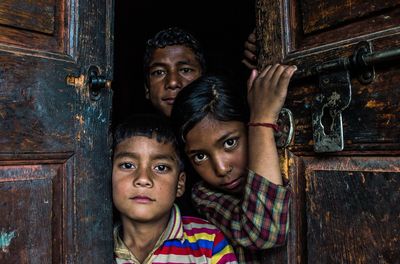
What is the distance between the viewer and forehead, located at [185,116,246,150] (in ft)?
4.53

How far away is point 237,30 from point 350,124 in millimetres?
2123

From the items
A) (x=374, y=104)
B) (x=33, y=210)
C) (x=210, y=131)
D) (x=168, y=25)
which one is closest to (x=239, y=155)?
(x=210, y=131)

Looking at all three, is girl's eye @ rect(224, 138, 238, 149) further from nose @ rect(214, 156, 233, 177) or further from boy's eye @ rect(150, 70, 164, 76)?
boy's eye @ rect(150, 70, 164, 76)

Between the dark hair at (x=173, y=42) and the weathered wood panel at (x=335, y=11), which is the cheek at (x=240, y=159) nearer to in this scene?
the weathered wood panel at (x=335, y=11)

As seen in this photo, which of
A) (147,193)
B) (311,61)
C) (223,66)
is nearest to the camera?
(311,61)

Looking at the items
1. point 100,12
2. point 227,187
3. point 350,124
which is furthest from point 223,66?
point 350,124

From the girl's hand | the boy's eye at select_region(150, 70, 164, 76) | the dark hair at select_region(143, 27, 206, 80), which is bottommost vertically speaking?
the girl's hand

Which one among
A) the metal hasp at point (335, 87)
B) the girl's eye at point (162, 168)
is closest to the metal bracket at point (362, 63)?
the metal hasp at point (335, 87)

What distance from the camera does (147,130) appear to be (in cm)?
143

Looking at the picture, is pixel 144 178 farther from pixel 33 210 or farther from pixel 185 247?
pixel 33 210

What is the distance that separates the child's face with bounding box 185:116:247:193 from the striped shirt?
18 cm

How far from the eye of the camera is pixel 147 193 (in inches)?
51.3

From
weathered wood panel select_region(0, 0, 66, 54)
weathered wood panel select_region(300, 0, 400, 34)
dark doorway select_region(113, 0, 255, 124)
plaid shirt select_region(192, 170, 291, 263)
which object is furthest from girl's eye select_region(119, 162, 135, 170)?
dark doorway select_region(113, 0, 255, 124)

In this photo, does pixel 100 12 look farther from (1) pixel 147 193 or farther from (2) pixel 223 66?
(2) pixel 223 66
